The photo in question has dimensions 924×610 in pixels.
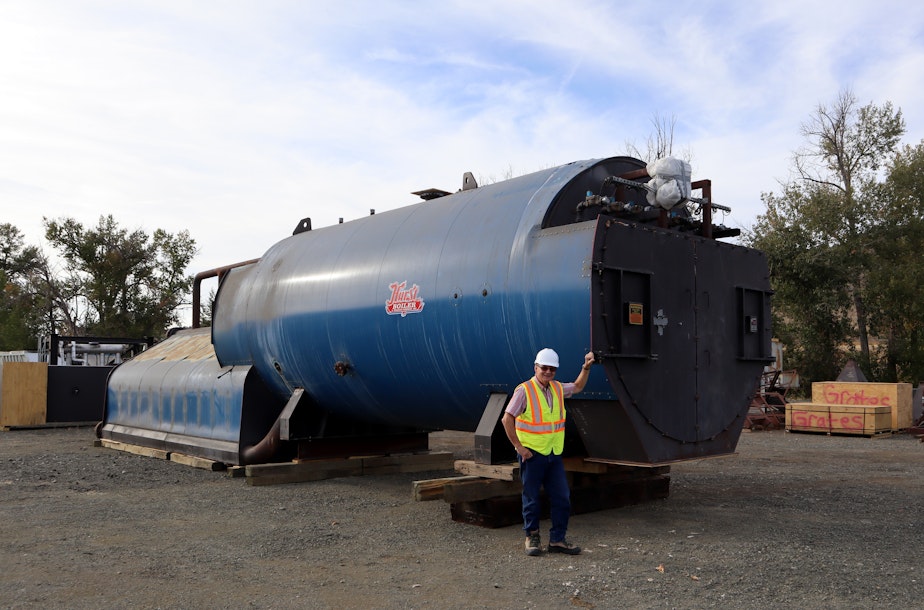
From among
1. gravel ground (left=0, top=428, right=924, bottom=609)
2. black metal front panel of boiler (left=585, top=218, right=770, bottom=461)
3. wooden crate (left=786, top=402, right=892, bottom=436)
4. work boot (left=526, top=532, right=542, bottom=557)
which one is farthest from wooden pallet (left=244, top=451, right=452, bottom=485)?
wooden crate (left=786, top=402, right=892, bottom=436)

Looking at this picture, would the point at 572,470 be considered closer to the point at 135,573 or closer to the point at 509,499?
the point at 509,499

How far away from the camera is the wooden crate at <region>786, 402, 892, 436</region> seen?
16.3 m

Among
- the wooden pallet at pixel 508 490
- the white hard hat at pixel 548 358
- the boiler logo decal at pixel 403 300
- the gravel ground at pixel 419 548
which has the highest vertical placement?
the boiler logo decal at pixel 403 300

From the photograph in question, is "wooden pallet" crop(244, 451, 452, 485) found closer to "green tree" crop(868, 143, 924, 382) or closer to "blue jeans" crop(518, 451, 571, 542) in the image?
"blue jeans" crop(518, 451, 571, 542)

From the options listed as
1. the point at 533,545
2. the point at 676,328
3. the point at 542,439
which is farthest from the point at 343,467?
the point at 676,328

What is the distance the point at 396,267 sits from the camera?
827 cm

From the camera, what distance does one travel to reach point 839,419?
1673 centimetres

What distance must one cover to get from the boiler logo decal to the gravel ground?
6.76ft

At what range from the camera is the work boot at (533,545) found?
19.8 ft

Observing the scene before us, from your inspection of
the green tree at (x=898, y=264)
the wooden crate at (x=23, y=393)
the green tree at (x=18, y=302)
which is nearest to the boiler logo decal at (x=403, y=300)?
the wooden crate at (x=23, y=393)

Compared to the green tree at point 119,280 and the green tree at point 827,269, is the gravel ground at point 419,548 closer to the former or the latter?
the green tree at point 827,269

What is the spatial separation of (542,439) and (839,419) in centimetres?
1316

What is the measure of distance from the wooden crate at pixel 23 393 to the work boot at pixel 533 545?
53.2 feet

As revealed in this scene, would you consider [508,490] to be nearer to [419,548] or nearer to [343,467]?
[419,548]
